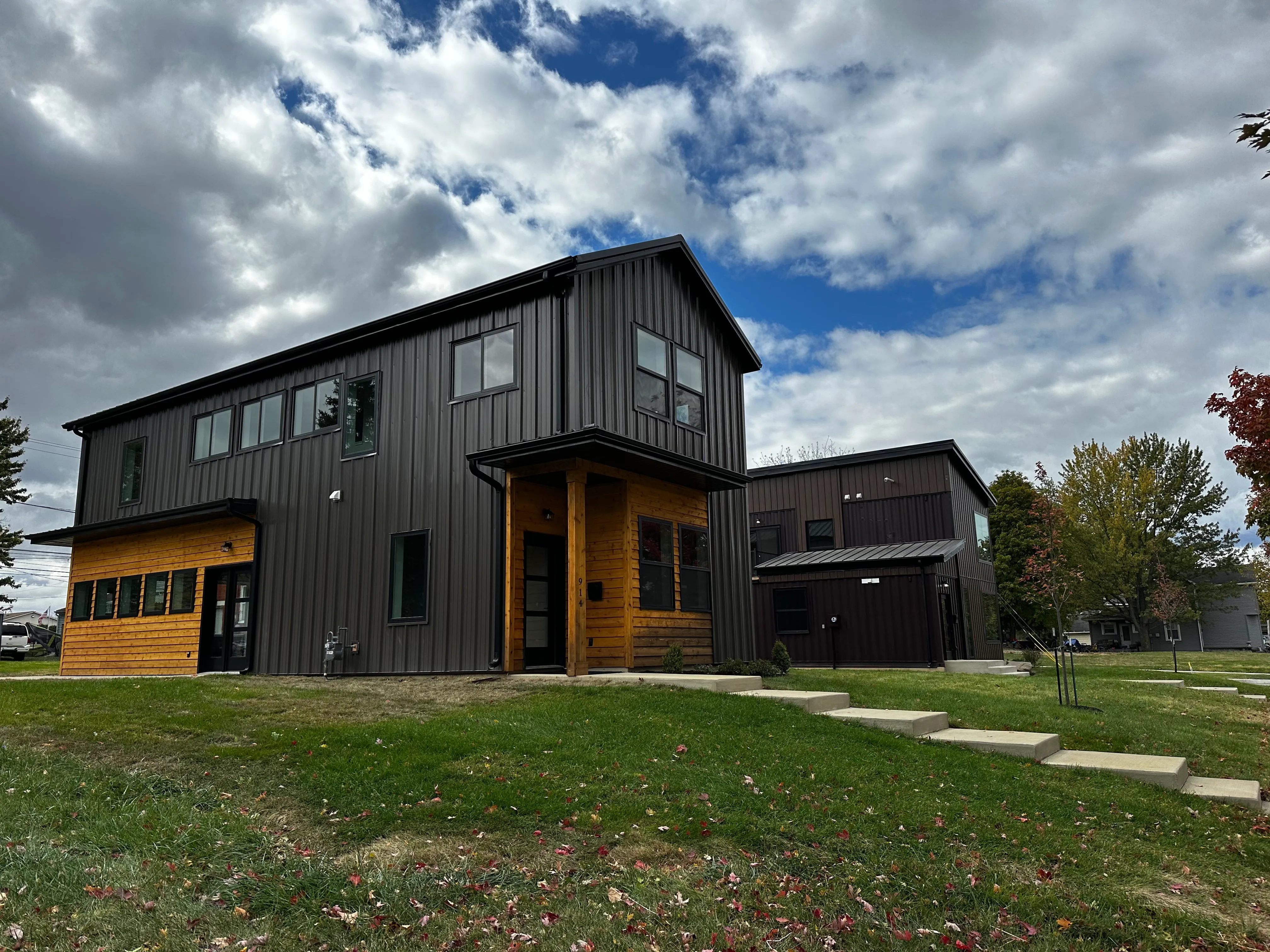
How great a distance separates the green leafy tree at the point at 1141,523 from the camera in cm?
4322

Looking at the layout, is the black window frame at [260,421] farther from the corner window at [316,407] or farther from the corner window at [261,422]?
the corner window at [316,407]

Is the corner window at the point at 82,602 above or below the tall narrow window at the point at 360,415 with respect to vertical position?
below

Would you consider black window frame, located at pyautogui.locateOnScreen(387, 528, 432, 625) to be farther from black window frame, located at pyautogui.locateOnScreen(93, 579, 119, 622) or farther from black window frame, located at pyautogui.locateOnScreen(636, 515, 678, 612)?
black window frame, located at pyautogui.locateOnScreen(93, 579, 119, 622)

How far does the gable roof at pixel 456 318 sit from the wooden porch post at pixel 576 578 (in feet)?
10.1

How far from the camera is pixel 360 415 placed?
47.5 ft

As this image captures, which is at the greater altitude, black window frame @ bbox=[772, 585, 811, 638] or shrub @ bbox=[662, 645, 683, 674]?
black window frame @ bbox=[772, 585, 811, 638]

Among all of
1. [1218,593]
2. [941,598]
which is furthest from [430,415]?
[1218,593]

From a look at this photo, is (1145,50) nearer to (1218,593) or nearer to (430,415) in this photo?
(430,415)

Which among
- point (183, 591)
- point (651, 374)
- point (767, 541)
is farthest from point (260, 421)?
point (767, 541)

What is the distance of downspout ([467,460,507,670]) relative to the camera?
1173cm

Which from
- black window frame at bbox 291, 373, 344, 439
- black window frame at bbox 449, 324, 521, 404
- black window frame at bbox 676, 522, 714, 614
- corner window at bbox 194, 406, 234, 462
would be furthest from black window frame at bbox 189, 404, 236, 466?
black window frame at bbox 676, 522, 714, 614

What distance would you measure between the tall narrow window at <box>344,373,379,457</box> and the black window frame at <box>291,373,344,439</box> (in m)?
0.12

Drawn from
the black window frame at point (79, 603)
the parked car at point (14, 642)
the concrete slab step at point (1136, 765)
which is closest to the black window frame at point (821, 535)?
the concrete slab step at point (1136, 765)

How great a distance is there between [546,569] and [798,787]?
728 centimetres
